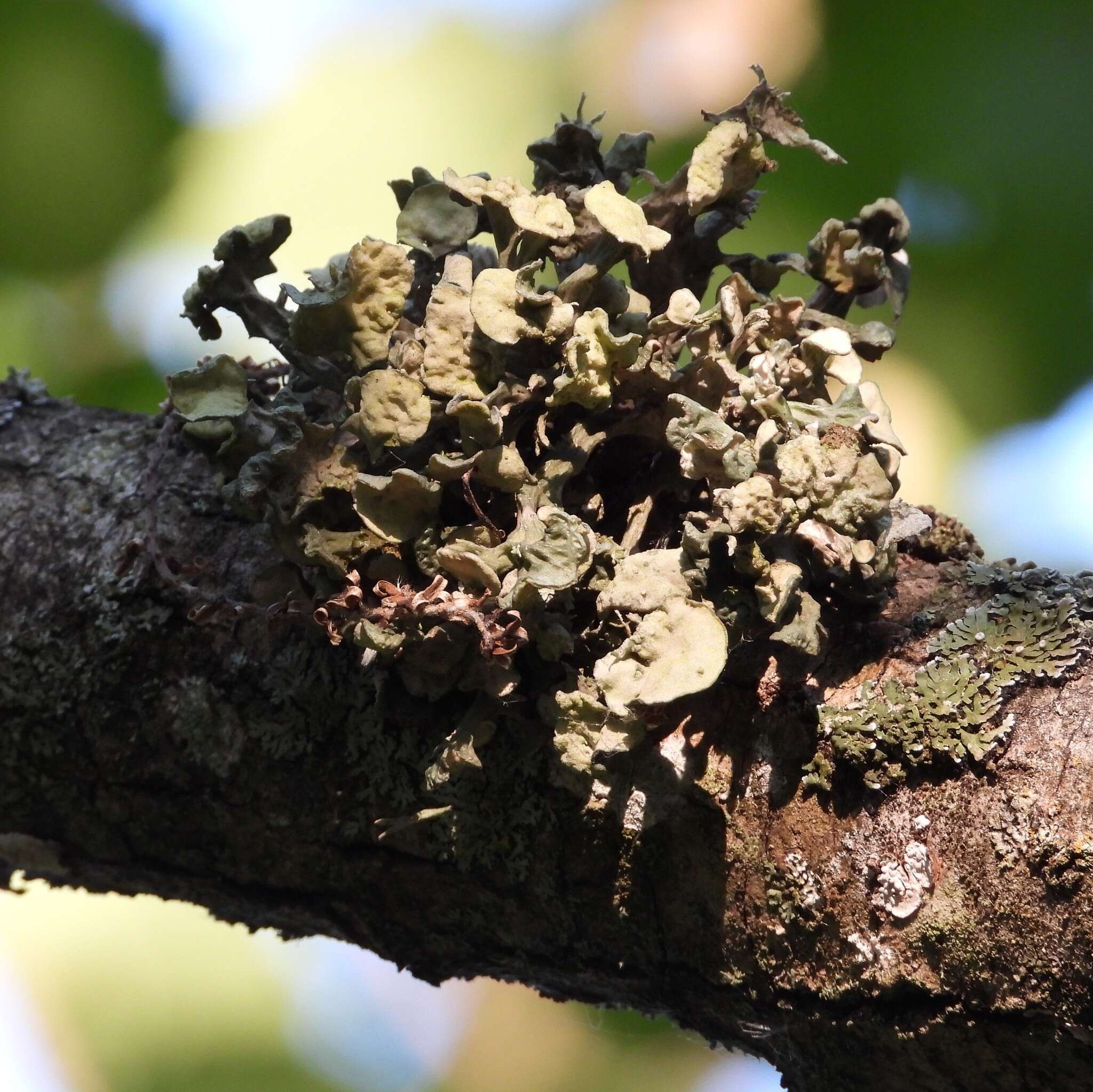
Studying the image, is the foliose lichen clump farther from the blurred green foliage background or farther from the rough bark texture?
the blurred green foliage background

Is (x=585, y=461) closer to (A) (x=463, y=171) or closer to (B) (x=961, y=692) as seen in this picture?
(B) (x=961, y=692)

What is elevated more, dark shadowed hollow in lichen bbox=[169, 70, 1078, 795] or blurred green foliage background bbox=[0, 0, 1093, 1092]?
blurred green foliage background bbox=[0, 0, 1093, 1092]

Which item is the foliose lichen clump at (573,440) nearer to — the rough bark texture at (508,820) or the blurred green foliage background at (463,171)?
the rough bark texture at (508,820)

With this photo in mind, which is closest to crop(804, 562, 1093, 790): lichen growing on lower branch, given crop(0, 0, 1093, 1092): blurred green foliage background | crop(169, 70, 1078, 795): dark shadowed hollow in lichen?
crop(169, 70, 1078, 795): dark shadowed hollow in lichen

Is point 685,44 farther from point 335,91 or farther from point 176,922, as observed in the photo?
point 176,922

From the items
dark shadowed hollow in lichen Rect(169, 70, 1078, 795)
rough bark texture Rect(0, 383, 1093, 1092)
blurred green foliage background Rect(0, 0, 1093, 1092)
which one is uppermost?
blurred green foliage background Rect(0, 0, 1093, 1092)

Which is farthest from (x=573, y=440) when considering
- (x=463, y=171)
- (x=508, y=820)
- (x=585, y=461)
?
(x=463, y=171)

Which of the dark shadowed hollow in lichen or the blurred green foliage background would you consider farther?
the blurred green foliage background

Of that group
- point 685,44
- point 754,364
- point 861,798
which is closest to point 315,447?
point 754,364
